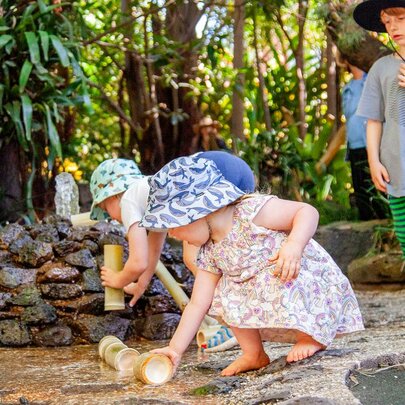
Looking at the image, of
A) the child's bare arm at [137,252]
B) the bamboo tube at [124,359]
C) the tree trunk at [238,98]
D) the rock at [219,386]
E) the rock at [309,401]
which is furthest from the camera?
the tree trunk at [238,98]

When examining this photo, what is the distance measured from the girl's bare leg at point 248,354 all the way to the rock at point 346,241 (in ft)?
12.6

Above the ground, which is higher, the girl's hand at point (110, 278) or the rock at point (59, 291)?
the girl's hand at point (110, 278)

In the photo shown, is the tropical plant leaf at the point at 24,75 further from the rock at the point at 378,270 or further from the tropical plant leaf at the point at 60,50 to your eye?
the rock at the point at 378,270

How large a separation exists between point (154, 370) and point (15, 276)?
5.14 ft

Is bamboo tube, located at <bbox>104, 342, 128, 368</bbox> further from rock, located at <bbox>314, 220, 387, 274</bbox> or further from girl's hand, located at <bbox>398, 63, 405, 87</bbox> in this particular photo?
rock, located at <bbox>314, 220, 387, 274</bbox>

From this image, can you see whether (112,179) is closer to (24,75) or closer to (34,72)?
(24,75)

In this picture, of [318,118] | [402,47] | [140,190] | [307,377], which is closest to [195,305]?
[307,377]

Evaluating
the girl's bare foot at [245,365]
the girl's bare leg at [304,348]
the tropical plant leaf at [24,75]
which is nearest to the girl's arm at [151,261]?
the girl's bare foot at [245,365]

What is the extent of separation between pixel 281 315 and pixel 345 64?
172 inches

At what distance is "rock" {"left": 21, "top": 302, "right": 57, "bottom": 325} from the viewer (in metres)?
3.82

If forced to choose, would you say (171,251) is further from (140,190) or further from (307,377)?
(307,377)

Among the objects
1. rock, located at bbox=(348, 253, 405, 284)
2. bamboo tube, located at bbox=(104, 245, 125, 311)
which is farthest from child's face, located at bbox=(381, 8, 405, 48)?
rock, located at bbox=(348, 253, 405, 284)

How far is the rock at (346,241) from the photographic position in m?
6.47

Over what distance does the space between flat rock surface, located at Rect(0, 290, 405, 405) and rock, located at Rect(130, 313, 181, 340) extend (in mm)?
368
